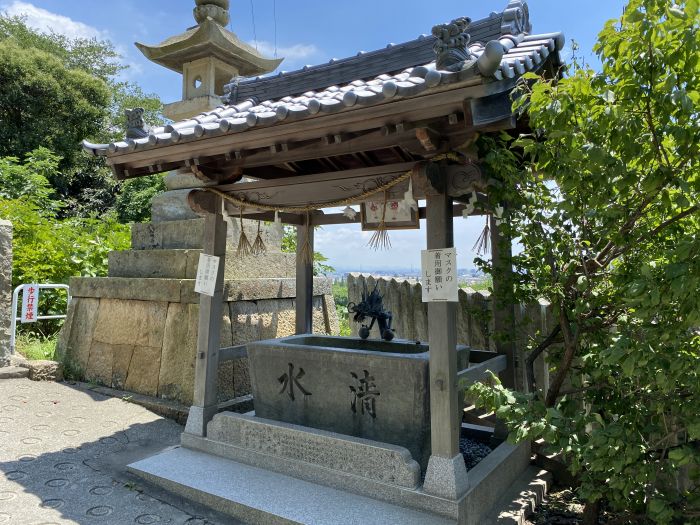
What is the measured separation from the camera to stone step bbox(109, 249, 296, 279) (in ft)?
19.6

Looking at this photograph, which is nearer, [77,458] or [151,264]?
[77,458]

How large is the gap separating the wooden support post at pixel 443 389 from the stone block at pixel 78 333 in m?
5.45

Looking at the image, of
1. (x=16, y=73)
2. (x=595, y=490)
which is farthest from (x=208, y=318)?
(x=16, y=73)

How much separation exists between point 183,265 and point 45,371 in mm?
2540

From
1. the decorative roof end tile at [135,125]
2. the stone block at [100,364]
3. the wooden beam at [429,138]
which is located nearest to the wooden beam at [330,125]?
the wooden beam at [429,138]

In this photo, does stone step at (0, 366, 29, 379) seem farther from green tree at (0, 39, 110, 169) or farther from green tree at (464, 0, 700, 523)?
green tree at (0, 39, 110, 169)

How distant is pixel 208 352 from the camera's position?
14.5ft

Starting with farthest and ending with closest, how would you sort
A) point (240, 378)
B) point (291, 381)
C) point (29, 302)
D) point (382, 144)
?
1. point (29, 302)
2. point (240, 378)
3. point (291, 381)
4. point (382, 144)

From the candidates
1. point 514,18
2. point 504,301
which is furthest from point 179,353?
point 514,18

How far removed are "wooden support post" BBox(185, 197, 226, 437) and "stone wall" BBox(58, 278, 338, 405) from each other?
3.39 feet

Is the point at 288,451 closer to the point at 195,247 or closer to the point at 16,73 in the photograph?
the point at 195,247

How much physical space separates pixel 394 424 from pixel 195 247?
3872 millimetres

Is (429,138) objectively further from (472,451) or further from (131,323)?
(131,323)

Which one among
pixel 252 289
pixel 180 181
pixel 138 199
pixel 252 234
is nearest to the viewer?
pixel 252 289
